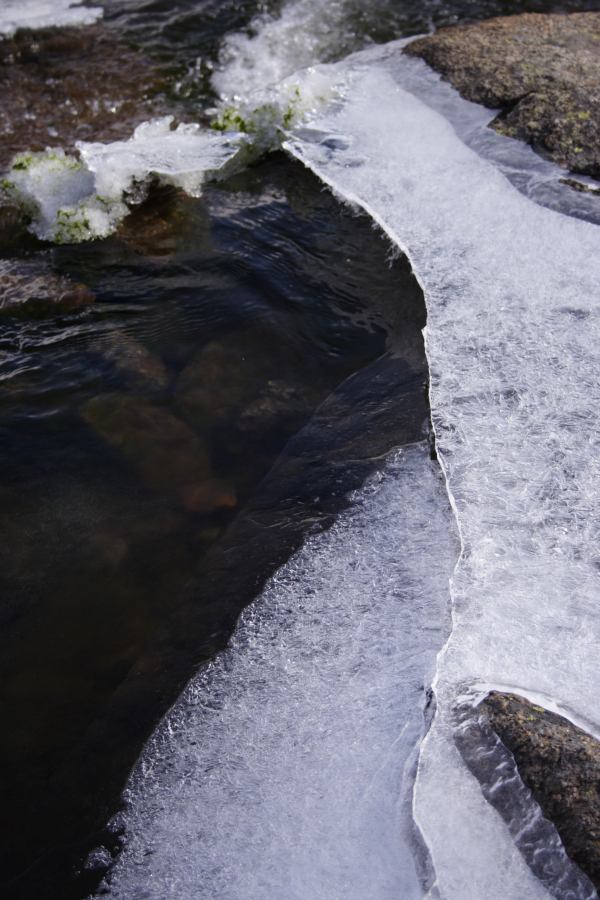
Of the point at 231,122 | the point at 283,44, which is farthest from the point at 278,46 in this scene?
the point at 231,122

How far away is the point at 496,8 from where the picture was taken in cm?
695

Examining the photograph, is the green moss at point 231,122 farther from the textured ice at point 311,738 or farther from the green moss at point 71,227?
the textured ice at point 311,738

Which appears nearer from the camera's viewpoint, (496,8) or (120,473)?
(120,473)

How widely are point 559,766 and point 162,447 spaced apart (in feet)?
6.63

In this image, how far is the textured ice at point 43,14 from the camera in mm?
6664

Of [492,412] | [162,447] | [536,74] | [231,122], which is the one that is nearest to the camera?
[492,412]

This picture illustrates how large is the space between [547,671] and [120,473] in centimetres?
183

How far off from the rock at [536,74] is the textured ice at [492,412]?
0.37 m

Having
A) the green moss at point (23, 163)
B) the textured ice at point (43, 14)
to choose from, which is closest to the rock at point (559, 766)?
the green moss at point (23, 163)

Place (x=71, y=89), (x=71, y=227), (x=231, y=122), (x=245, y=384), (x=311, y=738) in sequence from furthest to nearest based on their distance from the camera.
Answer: (x=71, y=89), (x=231, y=122), (x=71, y=227), (x=245, y=384), (x=311, y=738)

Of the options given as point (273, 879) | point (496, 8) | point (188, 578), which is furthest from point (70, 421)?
point (496, 8)

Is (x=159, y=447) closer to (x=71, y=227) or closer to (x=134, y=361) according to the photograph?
(x=134, y=361)

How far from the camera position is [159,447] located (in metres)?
3.60

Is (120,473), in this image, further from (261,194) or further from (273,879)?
(261,194)
